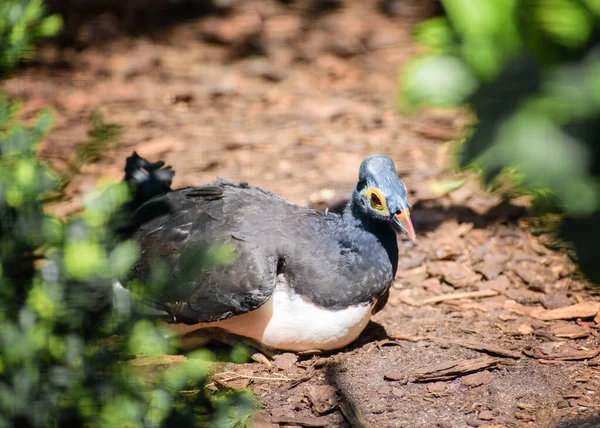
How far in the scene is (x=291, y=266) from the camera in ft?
14.0

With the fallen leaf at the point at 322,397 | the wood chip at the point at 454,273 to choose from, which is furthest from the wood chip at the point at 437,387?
the wood chip at the point at 454,273

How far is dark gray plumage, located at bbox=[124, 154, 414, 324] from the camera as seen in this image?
4129 millimetres

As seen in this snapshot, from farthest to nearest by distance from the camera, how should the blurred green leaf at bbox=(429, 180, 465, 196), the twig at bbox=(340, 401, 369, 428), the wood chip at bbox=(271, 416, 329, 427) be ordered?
the blurred green leaf at bbox=(429, 180, 465, 196) → the wood chip at bbox=(271, 416, 329, 427) → the twig at bbox=(340, 401, 369, 428)

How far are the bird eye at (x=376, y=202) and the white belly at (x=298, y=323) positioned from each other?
591mm

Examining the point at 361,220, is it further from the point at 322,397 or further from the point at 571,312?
the point at 571,312

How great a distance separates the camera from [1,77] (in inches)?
91.2

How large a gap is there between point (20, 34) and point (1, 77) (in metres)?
0.15

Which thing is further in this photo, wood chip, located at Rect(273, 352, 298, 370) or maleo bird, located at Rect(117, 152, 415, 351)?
wood chip, located at Rect(273, 352, 298, 370)

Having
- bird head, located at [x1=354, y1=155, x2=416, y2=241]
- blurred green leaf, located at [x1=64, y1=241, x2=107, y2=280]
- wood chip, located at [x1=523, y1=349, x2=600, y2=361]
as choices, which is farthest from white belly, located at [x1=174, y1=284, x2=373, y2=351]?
blurred green leaf, located at [x1=64, y1=241, x2=107, y2=280]

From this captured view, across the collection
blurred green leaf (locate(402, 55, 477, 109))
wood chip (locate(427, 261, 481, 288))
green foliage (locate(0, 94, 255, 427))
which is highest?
blurred green leaf (locate(402, 55, 477, 109))

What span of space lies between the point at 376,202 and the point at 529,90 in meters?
2.72

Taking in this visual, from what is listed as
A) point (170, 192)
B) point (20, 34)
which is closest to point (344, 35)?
point (170, 192)

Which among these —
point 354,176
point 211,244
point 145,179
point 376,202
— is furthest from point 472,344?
point 145,179

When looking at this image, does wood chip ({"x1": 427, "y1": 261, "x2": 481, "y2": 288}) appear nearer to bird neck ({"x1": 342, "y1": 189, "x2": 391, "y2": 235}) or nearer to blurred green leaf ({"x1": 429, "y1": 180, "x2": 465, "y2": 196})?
blurred green leaf ({"x1": 429, "y1": 180, "x2": 465, "y2": 196})
